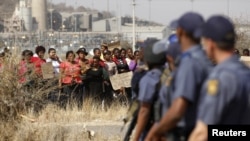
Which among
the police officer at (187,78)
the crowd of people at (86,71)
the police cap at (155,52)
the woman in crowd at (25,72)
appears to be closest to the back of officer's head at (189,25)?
the police officer at (187,78)

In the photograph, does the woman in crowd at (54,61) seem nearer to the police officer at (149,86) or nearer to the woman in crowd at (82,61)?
the woman in crowd at (82,61)

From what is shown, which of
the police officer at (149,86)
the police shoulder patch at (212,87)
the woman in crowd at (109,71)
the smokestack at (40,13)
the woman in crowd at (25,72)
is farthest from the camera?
the smokestack at (40,13)

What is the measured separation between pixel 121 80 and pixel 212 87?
8.38 metres

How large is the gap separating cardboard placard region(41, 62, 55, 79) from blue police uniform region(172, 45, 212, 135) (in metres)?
5.80

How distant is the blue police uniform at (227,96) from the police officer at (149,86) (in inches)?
→ 58.2

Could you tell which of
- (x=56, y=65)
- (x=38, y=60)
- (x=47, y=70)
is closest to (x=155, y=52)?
(x=47, y=70)

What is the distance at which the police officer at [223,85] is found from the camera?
3734mm

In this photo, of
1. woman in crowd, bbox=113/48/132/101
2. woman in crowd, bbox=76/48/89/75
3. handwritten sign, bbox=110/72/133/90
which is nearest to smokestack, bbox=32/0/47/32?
woman in crowd, bbox=113/48/132/101

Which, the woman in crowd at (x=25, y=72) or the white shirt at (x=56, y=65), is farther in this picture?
the white shirt at (x=56, y=65)

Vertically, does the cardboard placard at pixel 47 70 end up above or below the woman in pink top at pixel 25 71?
below

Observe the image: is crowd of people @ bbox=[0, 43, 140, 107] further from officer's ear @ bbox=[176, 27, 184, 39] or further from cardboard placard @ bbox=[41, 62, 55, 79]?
officer's ear @ bbox=[176, 27, 184, 39]

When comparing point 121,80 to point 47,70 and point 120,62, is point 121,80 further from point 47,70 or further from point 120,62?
point 47,70

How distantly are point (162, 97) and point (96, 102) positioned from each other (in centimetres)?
669

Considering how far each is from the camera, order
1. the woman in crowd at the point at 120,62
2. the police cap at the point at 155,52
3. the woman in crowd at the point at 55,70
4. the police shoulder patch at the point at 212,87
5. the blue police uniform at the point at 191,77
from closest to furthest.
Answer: the police shoulder patch at the point at 212,87
the blue police uniform at the point at 191,77
the police cap at the point at 155,52
the woman in crowd at the point at 55,70
the woman in crowd at the point at 120,62
